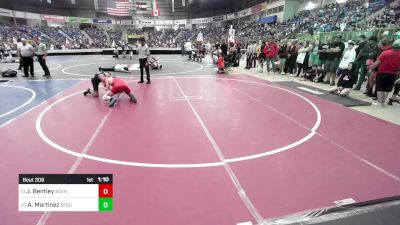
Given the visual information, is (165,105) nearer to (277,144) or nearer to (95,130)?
(95,130)

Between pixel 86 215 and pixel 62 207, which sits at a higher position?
pixel 62 207

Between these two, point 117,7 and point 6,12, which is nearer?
point 6,12

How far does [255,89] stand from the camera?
342 inches

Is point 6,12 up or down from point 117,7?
down

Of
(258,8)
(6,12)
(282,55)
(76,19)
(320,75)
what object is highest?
(258,8)

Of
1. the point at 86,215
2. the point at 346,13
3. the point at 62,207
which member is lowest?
the point at 86,215

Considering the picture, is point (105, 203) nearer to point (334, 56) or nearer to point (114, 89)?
point (114, 89)

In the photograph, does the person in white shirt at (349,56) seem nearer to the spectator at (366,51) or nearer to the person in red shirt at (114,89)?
the spectator at (366,51)

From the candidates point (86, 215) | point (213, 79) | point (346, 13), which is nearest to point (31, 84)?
point (213, 79)

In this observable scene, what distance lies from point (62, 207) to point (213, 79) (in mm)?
8837
